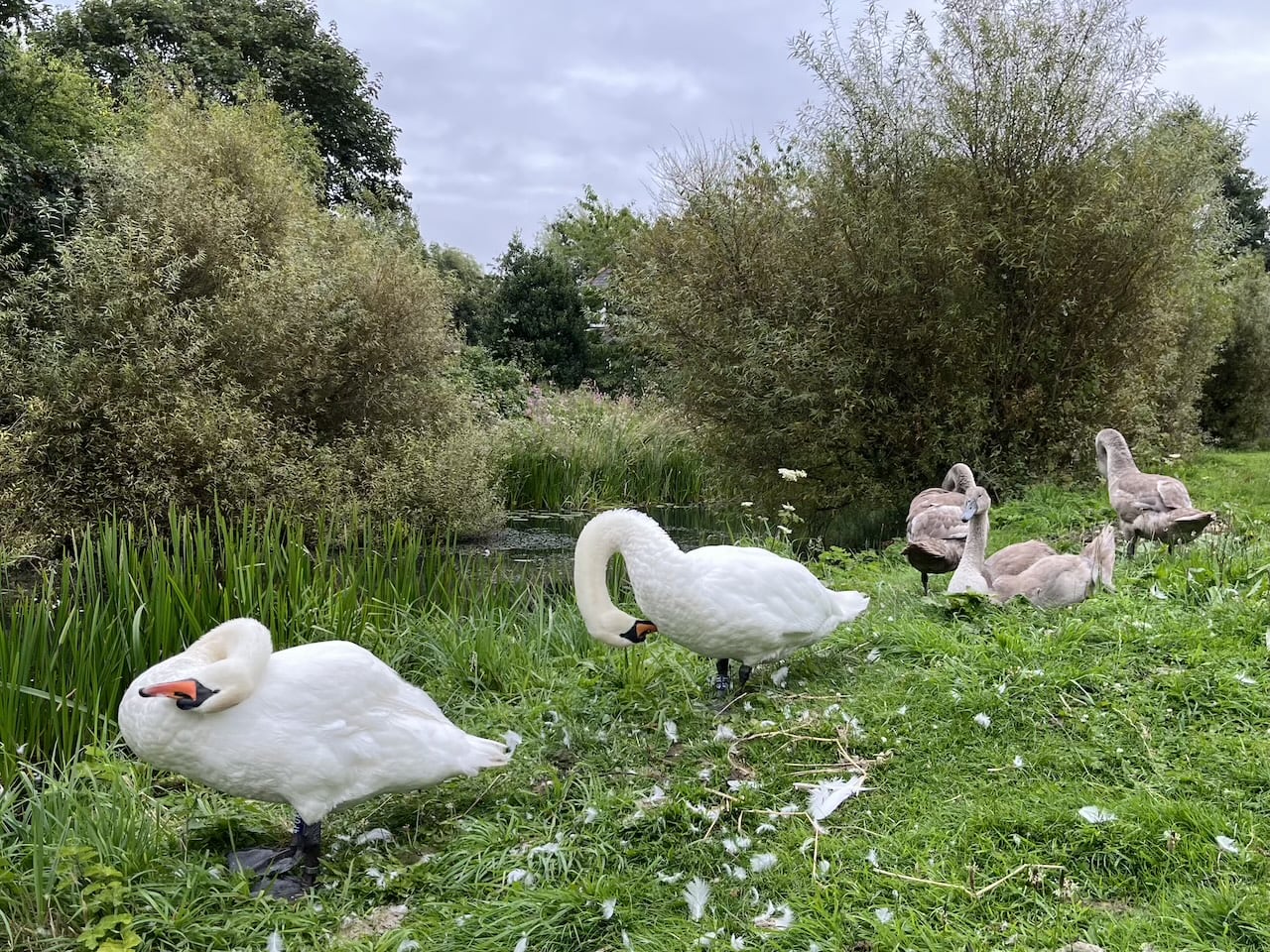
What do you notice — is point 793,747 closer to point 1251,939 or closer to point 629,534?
point 629,534

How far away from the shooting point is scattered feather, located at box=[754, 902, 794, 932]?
8.52 feet

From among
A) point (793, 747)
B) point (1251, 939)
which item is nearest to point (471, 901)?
point (793, 747)

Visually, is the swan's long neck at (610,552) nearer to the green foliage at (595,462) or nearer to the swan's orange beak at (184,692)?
the swan's orange beak at (184,692)

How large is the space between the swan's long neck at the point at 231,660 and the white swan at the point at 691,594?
1282mm

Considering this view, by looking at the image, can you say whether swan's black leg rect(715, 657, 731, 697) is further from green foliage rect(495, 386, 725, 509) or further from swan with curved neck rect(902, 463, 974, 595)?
green foliage rect(495, 386, 725, 509)

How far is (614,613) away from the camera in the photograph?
12.0 feet

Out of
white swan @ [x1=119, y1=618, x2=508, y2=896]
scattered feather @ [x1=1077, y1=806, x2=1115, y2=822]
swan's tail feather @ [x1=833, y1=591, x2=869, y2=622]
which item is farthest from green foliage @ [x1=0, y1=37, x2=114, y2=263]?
scattered feather @ [x1=1077, y1=806, x2=1115, y2=822]

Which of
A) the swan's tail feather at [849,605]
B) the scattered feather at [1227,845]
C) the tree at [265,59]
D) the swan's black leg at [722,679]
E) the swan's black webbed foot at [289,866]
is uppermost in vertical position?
the tree at [265,59]

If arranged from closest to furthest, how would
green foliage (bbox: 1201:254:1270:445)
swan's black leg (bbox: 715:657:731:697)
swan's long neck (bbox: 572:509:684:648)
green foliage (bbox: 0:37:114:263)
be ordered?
1. swan's long neck (bbox: 572:509:684:648)
2. swan's black leg (bbox: 715:657:731:697)
3. green foliage (bbox: 0:37:114:263)
4. green foliage (bbox: 1201:254:1270:445)

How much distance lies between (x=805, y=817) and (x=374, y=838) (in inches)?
61.3

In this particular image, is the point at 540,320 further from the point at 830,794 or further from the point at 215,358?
the point at 830,794

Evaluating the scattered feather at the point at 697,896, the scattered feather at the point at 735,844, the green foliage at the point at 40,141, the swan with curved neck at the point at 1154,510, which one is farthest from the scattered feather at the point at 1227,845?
the green foliage at the point at 40,141

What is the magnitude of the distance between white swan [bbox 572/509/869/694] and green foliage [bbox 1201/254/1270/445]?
24.0 metres

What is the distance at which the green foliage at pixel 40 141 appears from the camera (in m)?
10.1
